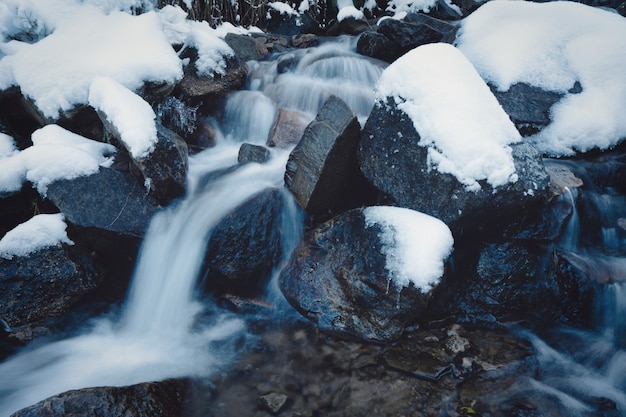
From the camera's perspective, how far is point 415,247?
9.26ft

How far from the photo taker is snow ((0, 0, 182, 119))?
398 cm

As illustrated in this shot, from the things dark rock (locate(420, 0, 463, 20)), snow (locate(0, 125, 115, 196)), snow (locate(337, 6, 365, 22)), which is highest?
dark rock (locate(420, 0, 463, 20))

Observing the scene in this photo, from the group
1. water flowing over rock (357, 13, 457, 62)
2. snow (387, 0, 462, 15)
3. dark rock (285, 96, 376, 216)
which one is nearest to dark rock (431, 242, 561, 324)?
dark rock (285, 96, 376, 216)

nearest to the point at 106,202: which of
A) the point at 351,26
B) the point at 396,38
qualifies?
the point at 396,38

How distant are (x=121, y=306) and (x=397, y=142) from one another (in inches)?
113

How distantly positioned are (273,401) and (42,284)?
2157 mm

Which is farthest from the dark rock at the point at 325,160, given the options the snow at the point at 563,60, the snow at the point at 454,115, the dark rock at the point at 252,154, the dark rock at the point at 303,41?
the dark rock at the point at 303,41

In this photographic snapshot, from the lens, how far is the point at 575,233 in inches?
140

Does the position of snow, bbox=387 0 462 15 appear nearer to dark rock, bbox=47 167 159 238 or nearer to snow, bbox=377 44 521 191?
snow, bbox=377 44 521 191

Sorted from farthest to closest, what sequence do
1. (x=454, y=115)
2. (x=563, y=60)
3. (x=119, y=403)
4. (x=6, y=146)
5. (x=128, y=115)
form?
(x=563, y=60)
(x=6, y=146)
(x=128, y=115)
(x=454, y=115)
(x=119, y=403)

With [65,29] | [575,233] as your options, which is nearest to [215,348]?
[575,233]

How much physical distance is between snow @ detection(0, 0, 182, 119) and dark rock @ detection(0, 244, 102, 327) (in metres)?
1.78

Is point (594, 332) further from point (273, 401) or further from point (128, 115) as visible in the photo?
point (128, 115)

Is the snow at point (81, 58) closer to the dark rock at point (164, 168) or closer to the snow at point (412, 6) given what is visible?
the dark rock at point (164, 168)
